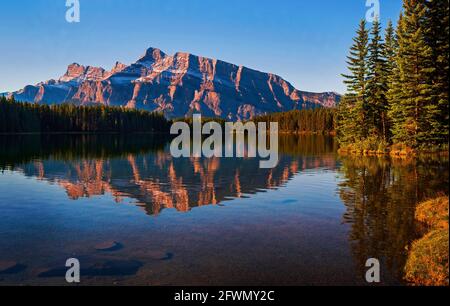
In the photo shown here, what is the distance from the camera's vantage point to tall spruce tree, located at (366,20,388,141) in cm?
7062

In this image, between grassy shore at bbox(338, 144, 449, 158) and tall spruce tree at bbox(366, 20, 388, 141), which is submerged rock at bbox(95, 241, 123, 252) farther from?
tall spruce tree at bbox(366, 20, 388, 141)

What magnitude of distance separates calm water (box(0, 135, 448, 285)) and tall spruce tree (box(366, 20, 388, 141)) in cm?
3384

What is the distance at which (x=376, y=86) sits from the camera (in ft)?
235

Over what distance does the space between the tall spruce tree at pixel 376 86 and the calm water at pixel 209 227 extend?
3384 cm

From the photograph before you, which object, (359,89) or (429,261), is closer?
(429,261)

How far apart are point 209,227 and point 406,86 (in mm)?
42251

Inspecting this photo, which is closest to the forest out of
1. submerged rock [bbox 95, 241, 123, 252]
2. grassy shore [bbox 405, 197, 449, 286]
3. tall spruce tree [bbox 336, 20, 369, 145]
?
tall spruce tree [bbox 336, 20, 369, 145]

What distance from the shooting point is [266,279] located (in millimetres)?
13398

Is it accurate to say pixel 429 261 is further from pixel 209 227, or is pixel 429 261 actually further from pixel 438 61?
pixel 438 61

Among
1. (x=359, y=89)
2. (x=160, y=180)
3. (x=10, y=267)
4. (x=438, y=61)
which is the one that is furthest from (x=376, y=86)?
(x=10, y=267)

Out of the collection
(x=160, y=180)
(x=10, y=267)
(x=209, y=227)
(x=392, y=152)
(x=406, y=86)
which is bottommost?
(x=10, y=267)

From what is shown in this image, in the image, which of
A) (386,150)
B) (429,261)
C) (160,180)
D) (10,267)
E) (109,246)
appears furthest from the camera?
(386,150)

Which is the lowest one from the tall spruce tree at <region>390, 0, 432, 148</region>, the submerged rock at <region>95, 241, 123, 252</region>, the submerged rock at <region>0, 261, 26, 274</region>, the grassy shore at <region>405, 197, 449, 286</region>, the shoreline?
the submerged rock at <region>0, 261, 26, 274</region>
